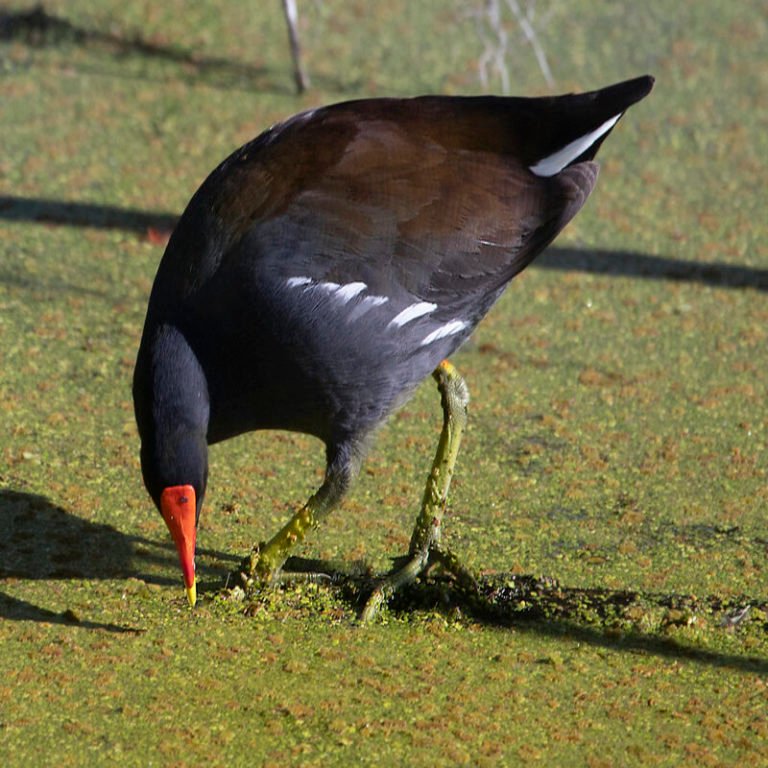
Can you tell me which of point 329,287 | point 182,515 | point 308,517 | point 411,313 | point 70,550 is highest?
point 329,287

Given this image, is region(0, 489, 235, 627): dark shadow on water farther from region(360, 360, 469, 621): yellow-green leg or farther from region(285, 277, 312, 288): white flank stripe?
region(285, 277, 312, 288): white flank stripe

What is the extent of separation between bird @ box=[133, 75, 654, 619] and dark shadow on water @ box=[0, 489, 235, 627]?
31cm

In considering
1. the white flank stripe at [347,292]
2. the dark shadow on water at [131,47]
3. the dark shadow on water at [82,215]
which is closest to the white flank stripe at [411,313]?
the white flank stripe at [347,292]

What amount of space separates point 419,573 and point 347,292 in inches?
32.0

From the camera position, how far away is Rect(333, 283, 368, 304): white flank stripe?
130 inches

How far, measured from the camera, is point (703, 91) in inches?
273

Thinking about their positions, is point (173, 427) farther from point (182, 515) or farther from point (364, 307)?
point (364, 307)

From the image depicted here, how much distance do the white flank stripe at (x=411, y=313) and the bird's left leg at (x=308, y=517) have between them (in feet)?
1.10

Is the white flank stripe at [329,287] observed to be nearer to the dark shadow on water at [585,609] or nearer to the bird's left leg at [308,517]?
the bird's left leg at [308,517]

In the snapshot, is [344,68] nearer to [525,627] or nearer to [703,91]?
[703,91]

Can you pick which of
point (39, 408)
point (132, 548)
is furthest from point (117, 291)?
point (132, 548)

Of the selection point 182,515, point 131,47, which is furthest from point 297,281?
point 131,47

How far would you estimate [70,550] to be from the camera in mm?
3711

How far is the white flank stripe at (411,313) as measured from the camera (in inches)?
134
